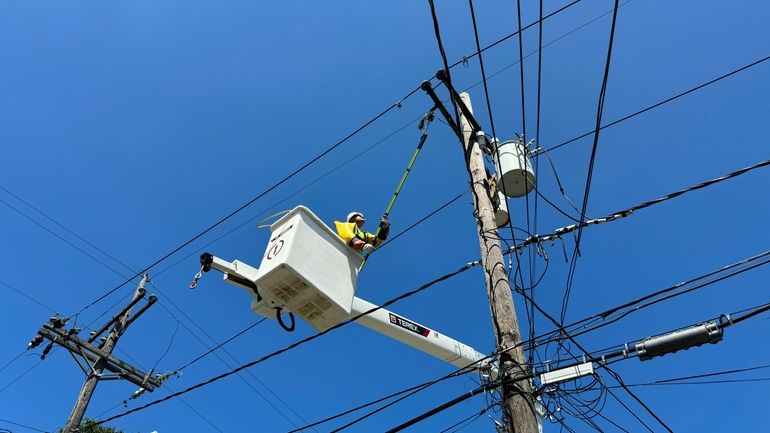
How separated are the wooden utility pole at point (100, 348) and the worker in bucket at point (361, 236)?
892 centimetres

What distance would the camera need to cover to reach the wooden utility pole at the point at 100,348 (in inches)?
470

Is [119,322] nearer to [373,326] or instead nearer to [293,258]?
[373,326]

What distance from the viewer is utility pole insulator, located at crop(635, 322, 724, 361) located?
4078mm

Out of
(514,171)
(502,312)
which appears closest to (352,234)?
(502,312)

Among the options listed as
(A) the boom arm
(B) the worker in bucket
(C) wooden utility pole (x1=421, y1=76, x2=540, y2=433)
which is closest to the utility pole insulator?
(C) wooden utility pole (x1=421, y1=76, x2=540, y2=433)

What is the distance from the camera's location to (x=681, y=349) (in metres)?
4.19

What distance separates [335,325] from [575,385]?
2370mm

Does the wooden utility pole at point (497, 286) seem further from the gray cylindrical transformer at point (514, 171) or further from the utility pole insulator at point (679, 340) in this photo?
the utility pole insulator at point (679, 340)

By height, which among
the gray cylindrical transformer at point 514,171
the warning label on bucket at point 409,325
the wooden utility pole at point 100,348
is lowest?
the warning label on bucket at point 409,325

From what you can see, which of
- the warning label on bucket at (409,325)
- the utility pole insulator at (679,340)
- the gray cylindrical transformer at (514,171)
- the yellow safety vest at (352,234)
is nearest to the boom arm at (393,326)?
the warning label on bucket at (409,325)

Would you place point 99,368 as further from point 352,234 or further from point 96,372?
point 352,234

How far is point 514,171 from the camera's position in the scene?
6.75m

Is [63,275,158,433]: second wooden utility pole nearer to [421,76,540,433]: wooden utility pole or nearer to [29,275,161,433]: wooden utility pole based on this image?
[29,275,161,433]: wooden utility pole

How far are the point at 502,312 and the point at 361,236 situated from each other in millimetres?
1629
